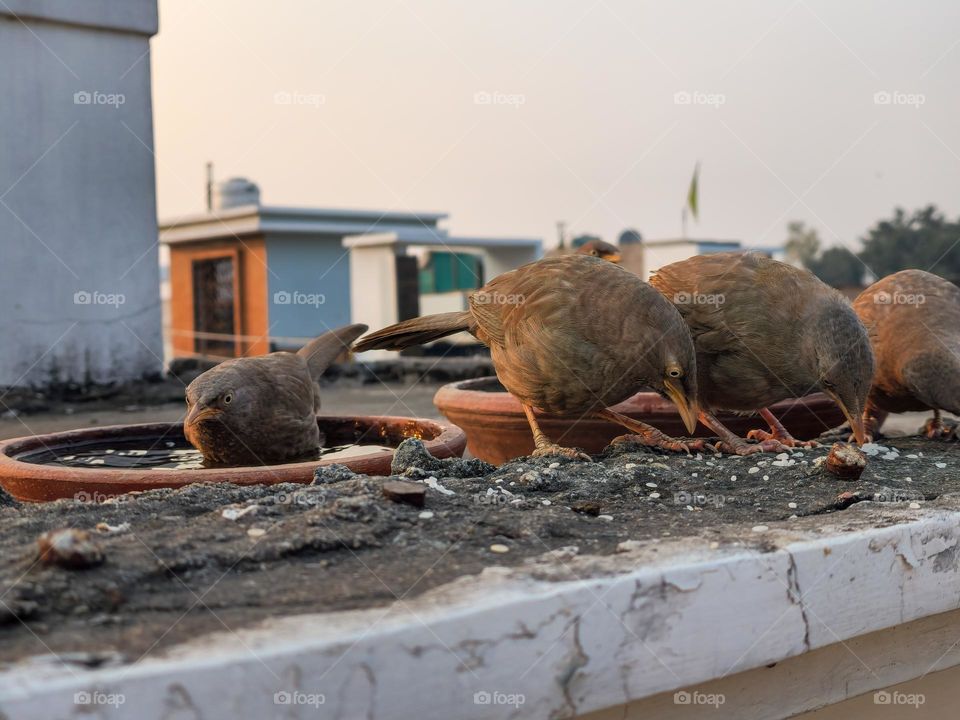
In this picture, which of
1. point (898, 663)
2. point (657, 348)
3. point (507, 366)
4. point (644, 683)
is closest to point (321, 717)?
point (644, 683)

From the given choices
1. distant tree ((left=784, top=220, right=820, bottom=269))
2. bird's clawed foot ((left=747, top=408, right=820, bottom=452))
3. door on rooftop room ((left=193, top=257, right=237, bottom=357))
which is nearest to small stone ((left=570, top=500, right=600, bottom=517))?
bird's clawed foot ((left=747, top=408, right=820, bottom=452))

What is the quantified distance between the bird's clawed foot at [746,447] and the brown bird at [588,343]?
13cm

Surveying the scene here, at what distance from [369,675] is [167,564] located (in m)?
0.50

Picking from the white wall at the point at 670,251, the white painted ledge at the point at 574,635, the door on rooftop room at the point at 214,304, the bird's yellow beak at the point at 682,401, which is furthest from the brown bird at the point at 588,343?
the door on rooftop room at the point at 214,304

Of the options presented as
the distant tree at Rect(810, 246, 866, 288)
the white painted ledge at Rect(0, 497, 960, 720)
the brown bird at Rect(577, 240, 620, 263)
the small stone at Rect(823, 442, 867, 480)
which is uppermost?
the distant tree at Rect(810, 246, 866, 288)

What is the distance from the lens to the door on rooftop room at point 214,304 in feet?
63.9

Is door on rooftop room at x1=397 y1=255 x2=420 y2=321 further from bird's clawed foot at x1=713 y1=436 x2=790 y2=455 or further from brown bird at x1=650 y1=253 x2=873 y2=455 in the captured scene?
bird's clawed foot at x1=713 y1=436 x2=790 y2=455

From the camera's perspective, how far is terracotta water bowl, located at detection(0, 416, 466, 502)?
9.37 ft

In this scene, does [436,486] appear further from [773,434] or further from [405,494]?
[773,434]

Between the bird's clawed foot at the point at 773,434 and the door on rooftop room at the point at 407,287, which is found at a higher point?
the door on rooftop room at the point at 407,287

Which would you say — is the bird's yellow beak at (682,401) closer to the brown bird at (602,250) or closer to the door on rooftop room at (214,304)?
the brown bird at (602,250)

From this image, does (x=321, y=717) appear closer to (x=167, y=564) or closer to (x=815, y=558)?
(x=167, y=564)

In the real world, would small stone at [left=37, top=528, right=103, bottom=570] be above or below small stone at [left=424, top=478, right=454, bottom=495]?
above

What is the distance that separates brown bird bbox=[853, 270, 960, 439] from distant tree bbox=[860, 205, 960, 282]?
2490cm
